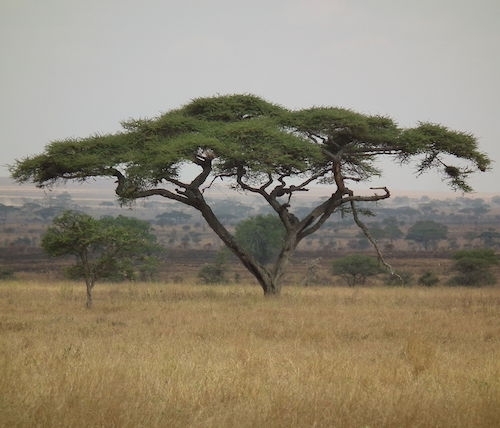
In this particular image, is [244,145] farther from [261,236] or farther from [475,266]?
[261,236]

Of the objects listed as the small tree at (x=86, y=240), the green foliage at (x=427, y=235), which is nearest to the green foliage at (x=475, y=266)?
the small tree at (x=86, y=240)

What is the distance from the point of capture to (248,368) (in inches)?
335

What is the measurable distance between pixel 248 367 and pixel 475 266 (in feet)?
119

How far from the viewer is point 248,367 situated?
28.2 ft

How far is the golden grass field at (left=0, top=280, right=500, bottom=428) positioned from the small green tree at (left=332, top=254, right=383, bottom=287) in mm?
27766

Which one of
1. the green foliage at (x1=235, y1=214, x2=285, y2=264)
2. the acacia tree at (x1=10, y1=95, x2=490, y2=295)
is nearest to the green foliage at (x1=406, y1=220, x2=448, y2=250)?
the green foliage at (x1=235, y1=214, x2=285, y2=264)

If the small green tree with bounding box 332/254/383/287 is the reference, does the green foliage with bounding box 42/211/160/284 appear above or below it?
above

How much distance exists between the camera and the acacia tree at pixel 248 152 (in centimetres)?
1995

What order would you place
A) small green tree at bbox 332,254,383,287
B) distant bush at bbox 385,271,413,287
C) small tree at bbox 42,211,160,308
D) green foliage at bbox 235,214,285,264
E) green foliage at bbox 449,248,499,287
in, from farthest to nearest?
green foliage at bbox 235,214,285,264
small green tree at bbox 332,254,383,287
distant bush at bbox 385,271,413,287
green foliage at bbox 449,248,499,287
small tree at bbox 42,211,160,308

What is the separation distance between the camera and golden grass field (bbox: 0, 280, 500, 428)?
234 inches

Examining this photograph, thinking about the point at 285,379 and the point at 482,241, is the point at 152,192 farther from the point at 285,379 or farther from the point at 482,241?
the point at 482,241

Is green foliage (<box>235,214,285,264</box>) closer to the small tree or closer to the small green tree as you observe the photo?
the small green tree

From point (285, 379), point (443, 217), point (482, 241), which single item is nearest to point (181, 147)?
point (285, 379)

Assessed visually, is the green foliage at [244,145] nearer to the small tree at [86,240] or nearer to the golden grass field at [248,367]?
the small tree at [86,240]
